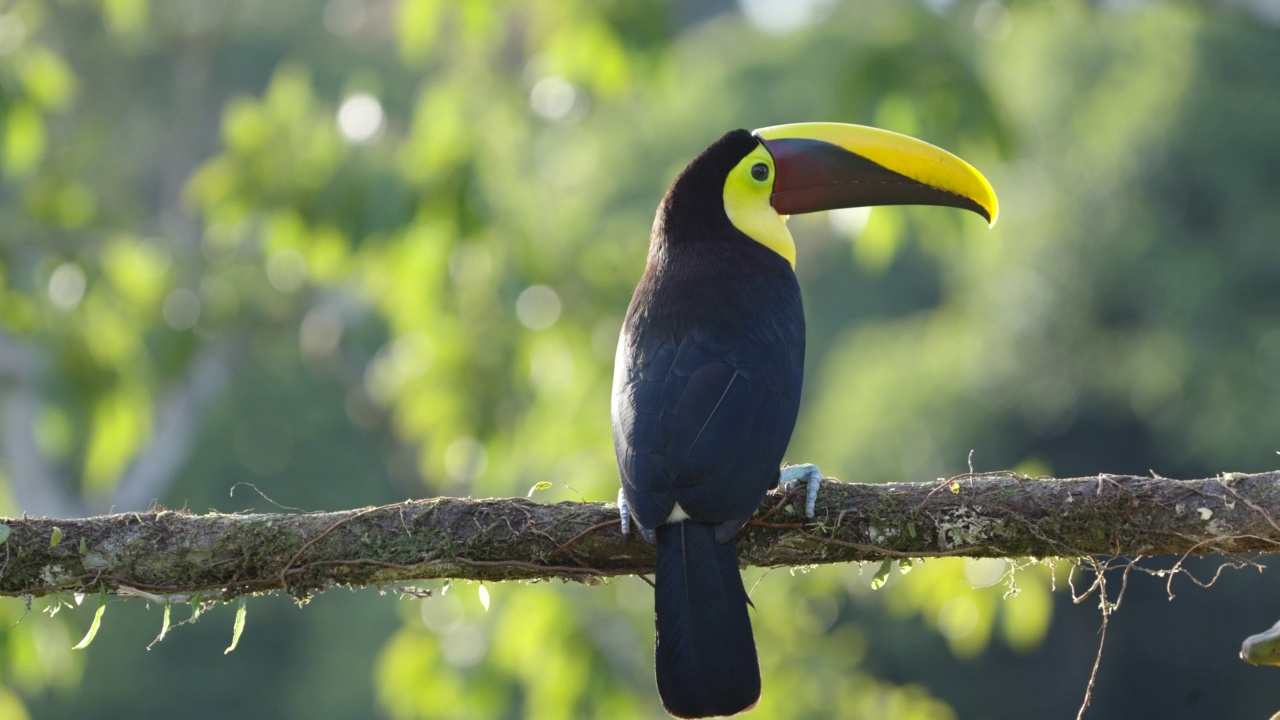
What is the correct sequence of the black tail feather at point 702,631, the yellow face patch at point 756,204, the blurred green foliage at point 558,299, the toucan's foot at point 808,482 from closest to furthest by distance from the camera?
the black tail feather at point 702,631 < the toucan's foot at point 808,482 < the yellow face patch at point 756,204 < the blurred green foliage at point 558,299

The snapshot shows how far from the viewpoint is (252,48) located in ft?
75.2

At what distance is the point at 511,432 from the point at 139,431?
2185mm

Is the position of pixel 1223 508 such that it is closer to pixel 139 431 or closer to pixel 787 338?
pixel 787 338

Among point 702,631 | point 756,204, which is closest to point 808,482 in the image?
point 702,631

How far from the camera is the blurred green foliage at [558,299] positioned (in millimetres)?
6254

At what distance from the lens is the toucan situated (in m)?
2.84

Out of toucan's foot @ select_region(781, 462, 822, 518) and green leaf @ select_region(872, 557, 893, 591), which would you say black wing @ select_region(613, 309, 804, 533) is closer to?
toucan's foot @ select_region(781, 462, 822, 518)

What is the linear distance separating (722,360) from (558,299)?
4.07 m

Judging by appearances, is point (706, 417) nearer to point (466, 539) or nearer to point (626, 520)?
point (626, 520)

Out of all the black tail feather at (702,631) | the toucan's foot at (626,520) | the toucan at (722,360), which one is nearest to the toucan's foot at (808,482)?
the toucan at (722,360)

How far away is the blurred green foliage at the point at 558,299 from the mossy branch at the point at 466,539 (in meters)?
0.84

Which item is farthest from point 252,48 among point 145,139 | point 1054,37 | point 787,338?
point 787,338

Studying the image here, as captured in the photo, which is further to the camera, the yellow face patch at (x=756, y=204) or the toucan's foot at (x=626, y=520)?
the yellow face patch at (x=756, y=204)

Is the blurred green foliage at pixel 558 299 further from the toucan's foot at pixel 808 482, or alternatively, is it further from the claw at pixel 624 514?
the claw at pixel 624 514
